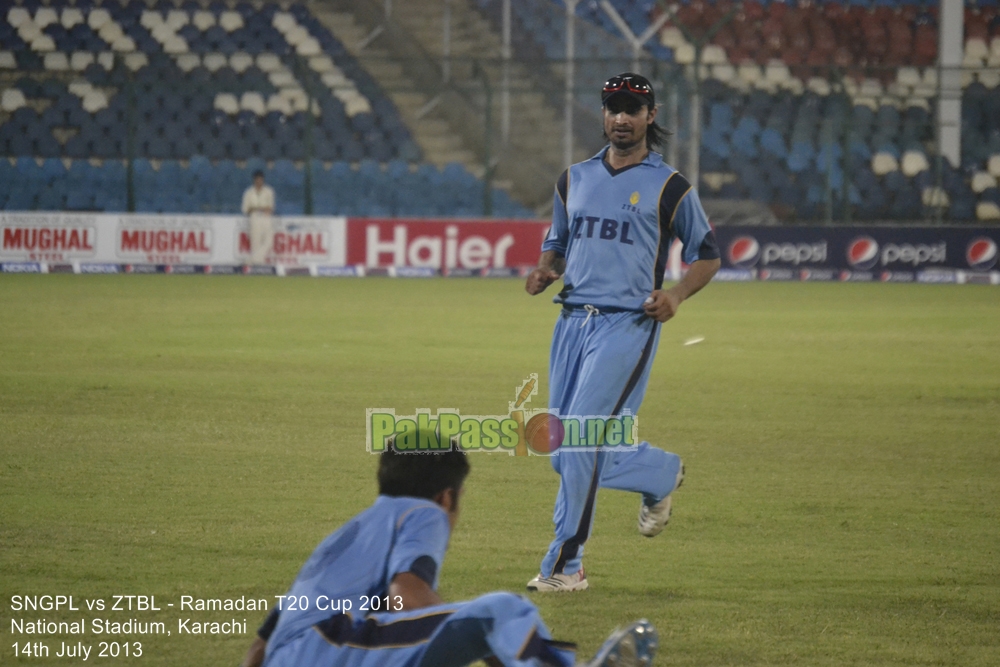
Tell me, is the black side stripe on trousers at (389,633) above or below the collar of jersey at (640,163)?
below

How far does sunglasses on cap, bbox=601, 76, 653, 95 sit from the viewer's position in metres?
5.86

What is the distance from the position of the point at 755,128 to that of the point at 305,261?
10.0 meters

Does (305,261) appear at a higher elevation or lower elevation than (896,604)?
higher

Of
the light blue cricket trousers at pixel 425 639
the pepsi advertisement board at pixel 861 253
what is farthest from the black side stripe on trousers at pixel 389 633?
the pepsi advertisement board at pixel 861 253

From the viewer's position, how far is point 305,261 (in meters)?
24.7

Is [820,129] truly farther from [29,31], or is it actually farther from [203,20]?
[29,31]

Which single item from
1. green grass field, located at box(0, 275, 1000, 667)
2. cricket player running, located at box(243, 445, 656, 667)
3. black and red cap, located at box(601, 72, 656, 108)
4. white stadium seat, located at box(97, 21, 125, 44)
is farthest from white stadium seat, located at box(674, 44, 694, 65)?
cricket player running, located at box(243, 445, 656, 667)

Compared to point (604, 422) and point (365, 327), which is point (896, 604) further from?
point (365, 327)

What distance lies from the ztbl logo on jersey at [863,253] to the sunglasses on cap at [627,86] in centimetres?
1993

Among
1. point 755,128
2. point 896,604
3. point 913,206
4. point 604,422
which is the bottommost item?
point 896,604

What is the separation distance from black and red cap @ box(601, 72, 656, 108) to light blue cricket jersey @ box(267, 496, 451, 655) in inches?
105

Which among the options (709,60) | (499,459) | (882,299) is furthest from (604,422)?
(709,60)

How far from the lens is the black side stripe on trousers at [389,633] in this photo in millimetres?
3613

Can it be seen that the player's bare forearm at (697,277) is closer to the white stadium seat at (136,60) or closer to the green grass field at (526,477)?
the green grass field at (526,477)
